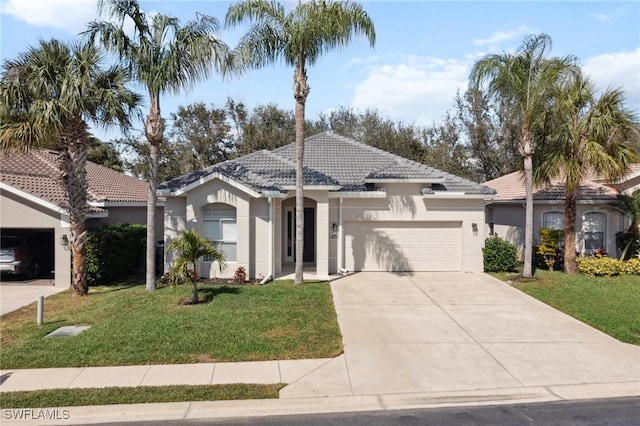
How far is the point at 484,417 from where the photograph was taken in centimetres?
599

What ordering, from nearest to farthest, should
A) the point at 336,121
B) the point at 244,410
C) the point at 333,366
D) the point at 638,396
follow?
1. the point at 244,410
2. the point at 638,396
3. the point at 333,366
4. the point at 336,121

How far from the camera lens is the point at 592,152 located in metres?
14.7

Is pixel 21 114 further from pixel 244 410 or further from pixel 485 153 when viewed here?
pixel 485 153

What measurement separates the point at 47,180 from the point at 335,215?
10503 mm

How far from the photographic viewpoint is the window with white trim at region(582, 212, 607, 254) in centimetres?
1895

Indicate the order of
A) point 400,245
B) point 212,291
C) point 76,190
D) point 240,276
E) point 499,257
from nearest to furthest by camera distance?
point 212,291
point 76,190
point 240,276
point 499,257
point 400,245

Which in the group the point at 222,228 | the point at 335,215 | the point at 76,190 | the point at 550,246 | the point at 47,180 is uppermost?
the point at 47,180

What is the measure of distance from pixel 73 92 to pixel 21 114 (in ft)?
5.67

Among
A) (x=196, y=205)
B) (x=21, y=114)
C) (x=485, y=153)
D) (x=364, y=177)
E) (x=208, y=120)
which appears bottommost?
(x=196, y=205)

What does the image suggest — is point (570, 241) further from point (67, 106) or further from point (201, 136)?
point (201, 136)

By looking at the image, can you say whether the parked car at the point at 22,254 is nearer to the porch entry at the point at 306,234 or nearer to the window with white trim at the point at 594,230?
the porch entry at the point at 306,234

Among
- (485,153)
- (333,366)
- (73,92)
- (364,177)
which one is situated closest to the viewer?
(333,366)

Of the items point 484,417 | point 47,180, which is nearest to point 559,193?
point 484,417

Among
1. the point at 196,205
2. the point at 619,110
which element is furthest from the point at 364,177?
the point at 619,110
